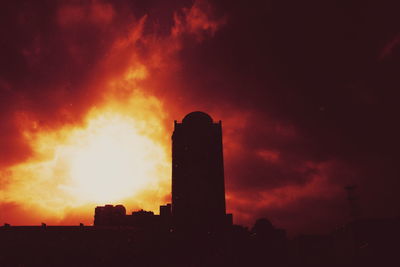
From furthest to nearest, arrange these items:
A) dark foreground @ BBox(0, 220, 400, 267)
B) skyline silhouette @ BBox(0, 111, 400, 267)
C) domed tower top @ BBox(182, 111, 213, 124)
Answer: domed tower top @ BBox(182, 111, 213, 124)
skyline silhouette @ BBox(0, 111, 400, 267)
dark foreground @ BBox(0, 220, 400, 267)

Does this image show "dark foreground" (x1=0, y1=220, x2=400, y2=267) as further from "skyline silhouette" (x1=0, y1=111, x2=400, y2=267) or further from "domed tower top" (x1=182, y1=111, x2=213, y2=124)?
"domed tower top" (x1=182, y1=111, x2=213, y2=124)

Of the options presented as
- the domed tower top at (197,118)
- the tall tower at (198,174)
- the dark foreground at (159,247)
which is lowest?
the dark foreground at (159,247)

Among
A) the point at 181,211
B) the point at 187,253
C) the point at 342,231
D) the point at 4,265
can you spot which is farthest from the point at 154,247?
the point at 342,231

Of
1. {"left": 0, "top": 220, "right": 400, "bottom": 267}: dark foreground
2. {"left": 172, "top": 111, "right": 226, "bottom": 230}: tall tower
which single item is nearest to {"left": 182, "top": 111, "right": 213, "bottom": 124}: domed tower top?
{"left": 172, "top": 111, "right": 226, "bottom": 230}: tall tower

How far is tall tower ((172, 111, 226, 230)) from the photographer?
143ft

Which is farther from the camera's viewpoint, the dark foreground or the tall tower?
the tall tower

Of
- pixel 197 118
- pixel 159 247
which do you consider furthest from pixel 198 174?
pixel 159 247

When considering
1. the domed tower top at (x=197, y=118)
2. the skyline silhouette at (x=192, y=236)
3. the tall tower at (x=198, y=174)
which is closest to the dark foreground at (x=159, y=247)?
the skyline silhouette at (x=192, y=236)

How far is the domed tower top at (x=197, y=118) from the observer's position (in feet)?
153

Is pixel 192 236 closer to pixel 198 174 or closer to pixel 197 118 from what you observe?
pixel 198 174

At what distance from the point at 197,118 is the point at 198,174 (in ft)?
25.6

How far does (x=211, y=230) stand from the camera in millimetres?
42375

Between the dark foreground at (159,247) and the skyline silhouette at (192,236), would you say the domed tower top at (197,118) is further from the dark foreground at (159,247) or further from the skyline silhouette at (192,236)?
the dark foreground at (159,247)

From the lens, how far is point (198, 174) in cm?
4472
